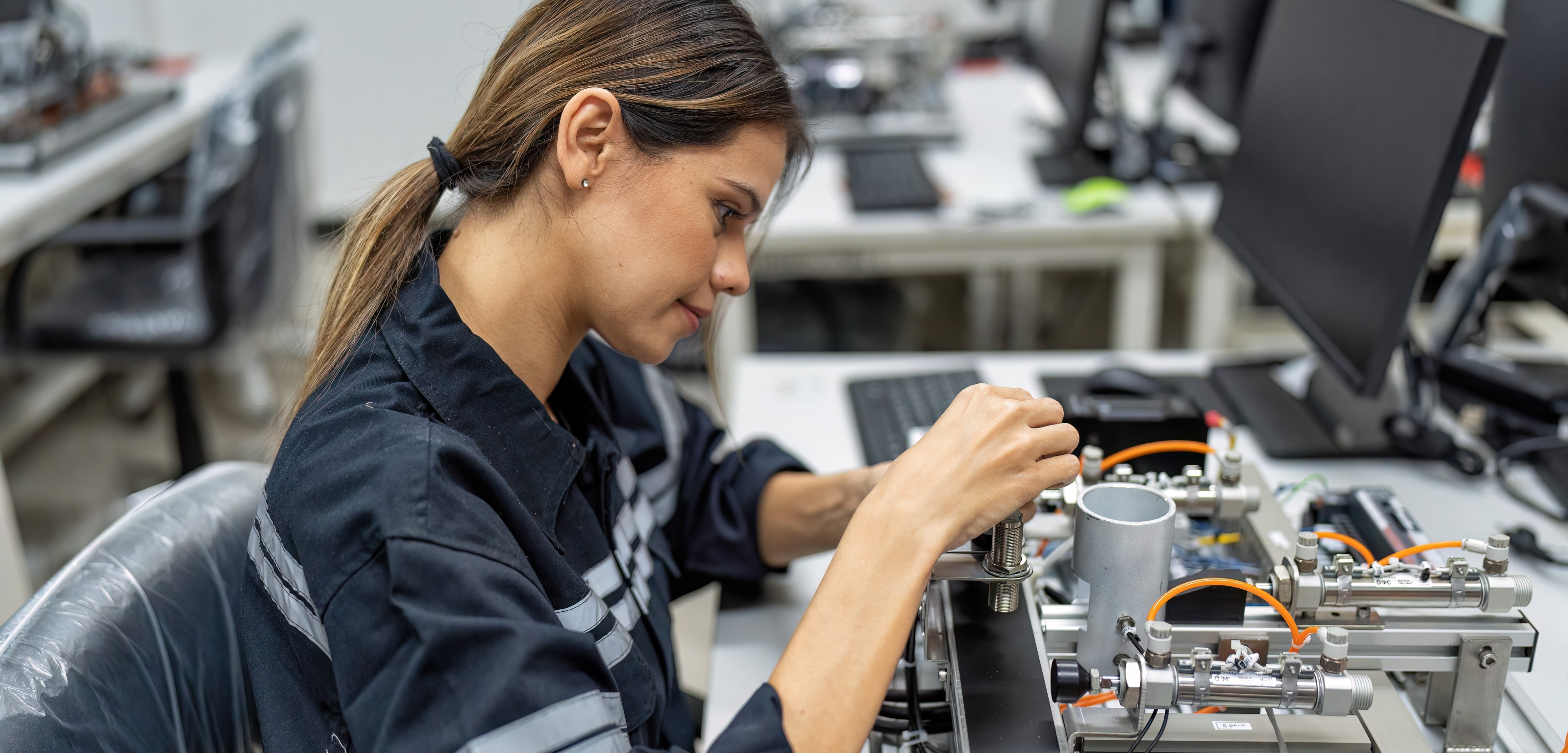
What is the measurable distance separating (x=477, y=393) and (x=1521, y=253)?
122cm

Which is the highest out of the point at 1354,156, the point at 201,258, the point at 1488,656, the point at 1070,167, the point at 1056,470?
the point at 1354,156

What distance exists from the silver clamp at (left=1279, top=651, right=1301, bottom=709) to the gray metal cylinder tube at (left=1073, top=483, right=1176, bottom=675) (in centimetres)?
9

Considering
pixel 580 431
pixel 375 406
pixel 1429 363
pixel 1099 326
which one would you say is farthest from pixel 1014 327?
pixel 375 406

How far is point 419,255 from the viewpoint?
2.94 ft

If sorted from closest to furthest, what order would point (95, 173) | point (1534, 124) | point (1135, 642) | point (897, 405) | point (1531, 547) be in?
point (1135, 642), point (1531, 547), point (1534, 124), point (897, 405), point (95, 173)

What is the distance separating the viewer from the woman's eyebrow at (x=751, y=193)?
0.88 m

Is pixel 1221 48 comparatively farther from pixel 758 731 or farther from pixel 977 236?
pixel 758 731

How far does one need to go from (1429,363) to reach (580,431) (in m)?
1.00

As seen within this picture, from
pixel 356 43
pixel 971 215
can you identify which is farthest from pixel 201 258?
pixel 356 43

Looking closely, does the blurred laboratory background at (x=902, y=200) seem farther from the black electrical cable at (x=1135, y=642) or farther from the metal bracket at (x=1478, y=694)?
the black electrical cable at (x=1135, y=642)

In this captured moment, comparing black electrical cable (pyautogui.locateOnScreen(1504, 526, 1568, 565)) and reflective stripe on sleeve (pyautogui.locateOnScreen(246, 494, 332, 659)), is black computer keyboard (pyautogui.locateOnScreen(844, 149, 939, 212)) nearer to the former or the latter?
black electrical cable (pyautogui.locateOnScreen(1504, 526, 1568, 565))

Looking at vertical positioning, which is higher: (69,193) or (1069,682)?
(1069,682)

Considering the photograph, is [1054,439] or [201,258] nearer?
[1054,439]

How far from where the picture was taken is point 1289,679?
0.72m
